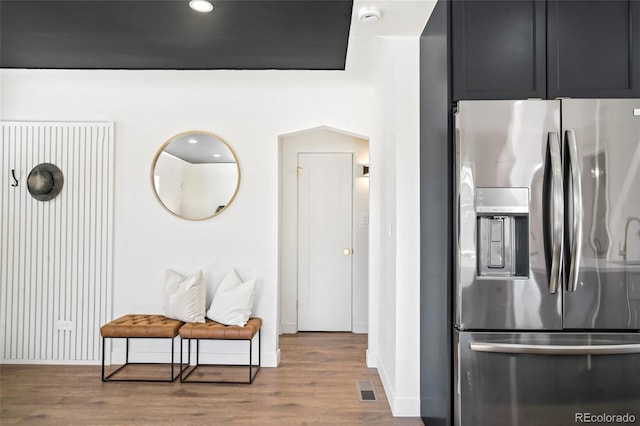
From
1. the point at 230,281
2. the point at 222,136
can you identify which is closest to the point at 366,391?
the point at 230,281

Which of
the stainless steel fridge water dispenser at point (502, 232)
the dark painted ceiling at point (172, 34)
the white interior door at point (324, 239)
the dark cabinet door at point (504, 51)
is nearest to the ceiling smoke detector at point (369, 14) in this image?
the dark painted ceiling at point (172, 34)

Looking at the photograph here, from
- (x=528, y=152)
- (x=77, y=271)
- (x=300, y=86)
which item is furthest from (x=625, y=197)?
(x=77, y=271)

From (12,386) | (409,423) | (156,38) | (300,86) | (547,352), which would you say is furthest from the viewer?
(300,86)

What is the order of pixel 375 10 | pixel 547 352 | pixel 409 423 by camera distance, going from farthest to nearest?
pixel 409 423, pixel 375 10, pixel 547 352

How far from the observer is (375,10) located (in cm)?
268

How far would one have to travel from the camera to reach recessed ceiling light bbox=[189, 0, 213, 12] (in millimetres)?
2623

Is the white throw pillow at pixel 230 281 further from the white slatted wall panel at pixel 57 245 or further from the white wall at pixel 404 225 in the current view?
the white wall at pixel 404 225

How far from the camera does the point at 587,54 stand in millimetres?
2367

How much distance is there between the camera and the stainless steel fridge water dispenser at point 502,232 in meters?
2.20

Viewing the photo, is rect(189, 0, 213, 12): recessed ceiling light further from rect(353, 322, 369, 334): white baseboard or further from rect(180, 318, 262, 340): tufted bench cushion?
rect(353, 322, 369, 334): white baseboard

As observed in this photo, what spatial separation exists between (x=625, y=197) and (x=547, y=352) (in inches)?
32.8

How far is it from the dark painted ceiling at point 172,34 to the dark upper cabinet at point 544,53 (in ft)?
2.64

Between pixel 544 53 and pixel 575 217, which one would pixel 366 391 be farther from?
pixel 544 53

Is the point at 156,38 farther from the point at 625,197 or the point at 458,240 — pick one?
the point at 625,197
